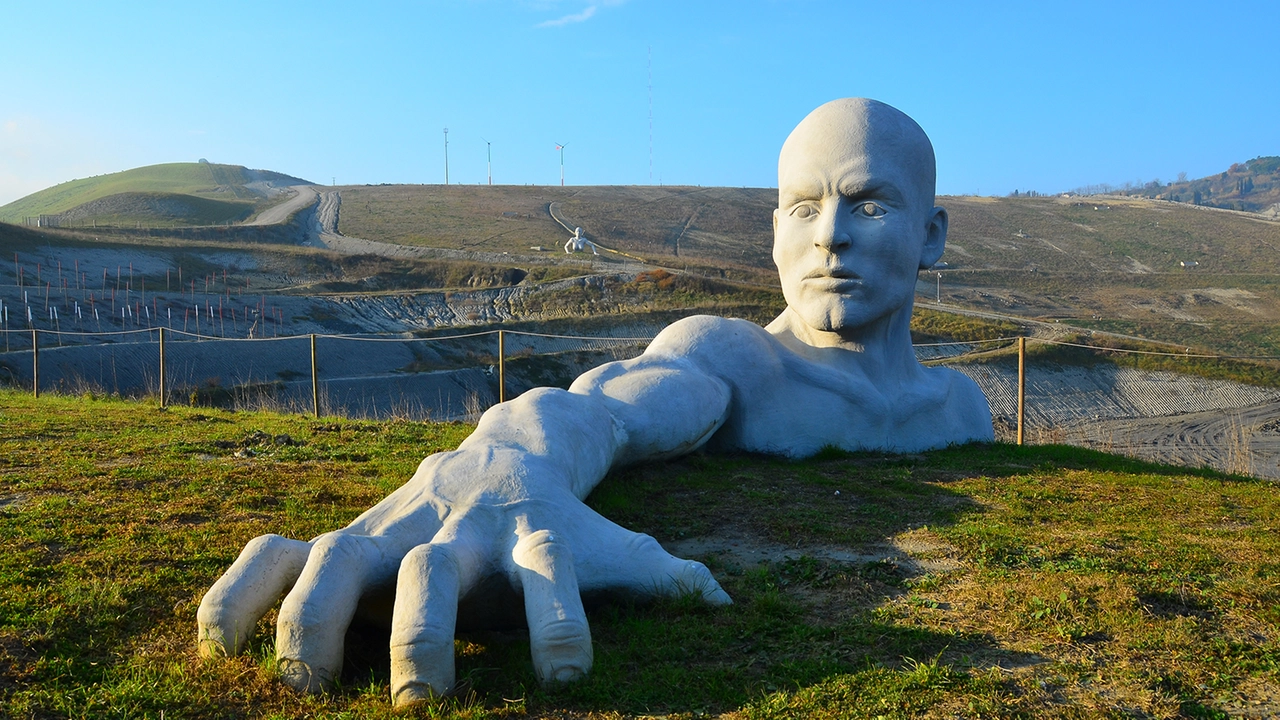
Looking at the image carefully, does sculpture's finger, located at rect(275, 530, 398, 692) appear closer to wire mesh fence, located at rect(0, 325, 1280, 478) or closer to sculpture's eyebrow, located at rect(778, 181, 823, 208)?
sculpture's eyebrow, located at rect(778, 181, 823, 208)

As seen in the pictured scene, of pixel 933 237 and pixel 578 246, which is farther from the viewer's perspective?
pixel 578 246

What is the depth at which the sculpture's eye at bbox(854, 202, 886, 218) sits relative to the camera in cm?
838

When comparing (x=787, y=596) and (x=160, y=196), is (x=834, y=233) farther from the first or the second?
(x=160, y=196)

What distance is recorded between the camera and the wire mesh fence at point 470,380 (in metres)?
22.4

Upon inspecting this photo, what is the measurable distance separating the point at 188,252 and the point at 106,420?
37.3 meters

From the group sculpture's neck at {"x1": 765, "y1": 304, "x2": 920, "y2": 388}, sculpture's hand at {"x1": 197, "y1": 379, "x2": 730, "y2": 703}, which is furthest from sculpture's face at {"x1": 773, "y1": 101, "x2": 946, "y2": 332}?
sculpture's hand at {"x1": 197, "y1": 379, "x2": 730, "y2": 703}

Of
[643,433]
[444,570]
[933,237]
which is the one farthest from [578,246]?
[444,570]

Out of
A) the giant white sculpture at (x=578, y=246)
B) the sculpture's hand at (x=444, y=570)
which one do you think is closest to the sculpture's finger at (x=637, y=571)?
the sculpture's hand at (x=444, y=570)

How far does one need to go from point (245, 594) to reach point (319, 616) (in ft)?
1.50

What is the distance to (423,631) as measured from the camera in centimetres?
354

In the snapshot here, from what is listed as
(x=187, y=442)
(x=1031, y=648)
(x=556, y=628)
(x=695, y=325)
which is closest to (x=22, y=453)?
(x=187, y=442)

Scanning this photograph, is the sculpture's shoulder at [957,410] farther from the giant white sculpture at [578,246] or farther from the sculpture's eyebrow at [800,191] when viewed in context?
the giant white sculpture at [578,246]

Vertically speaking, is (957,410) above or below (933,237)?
below

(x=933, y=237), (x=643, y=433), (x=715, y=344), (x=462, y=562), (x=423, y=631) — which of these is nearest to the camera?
(x=423, y=631)
